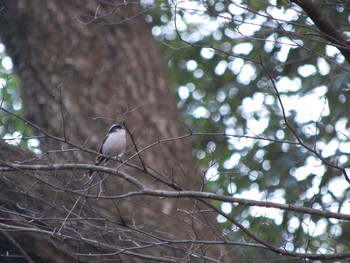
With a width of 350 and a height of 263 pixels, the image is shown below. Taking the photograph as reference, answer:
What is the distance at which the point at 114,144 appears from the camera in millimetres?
5500

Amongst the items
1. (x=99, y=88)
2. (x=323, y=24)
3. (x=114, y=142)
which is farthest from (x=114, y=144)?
(x=323, y=24)

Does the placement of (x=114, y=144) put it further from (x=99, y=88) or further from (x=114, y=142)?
(x=99, y=88)

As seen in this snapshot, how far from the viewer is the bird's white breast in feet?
17.4

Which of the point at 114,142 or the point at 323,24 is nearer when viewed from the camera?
the point at 323,24

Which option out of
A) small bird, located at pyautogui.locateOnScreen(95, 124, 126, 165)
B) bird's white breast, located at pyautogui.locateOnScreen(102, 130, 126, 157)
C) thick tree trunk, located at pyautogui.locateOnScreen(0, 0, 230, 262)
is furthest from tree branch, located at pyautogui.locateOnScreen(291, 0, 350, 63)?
bird's white breast, located at pyautogui.locateOnScreen(102, 130, 126, 157)

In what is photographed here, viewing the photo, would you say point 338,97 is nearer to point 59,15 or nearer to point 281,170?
point 281,170

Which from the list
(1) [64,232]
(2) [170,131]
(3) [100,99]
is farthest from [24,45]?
(1) [64,232]

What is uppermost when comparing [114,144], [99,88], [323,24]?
[323,24]

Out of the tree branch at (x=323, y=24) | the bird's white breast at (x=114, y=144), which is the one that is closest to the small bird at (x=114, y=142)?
the bird's white breast at (x=114, y=144)

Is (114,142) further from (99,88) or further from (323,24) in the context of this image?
(323,24)

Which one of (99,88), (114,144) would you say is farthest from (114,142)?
(99,88)

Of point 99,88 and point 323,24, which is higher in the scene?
point 323,24

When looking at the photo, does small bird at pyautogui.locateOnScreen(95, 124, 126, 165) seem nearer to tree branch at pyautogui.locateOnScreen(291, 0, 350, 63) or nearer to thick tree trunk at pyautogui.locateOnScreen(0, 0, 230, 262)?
thick tree trunk at pyautogui.locateOnScreen(0, 0, 230, 262)

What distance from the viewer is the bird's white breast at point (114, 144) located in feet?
17.4
